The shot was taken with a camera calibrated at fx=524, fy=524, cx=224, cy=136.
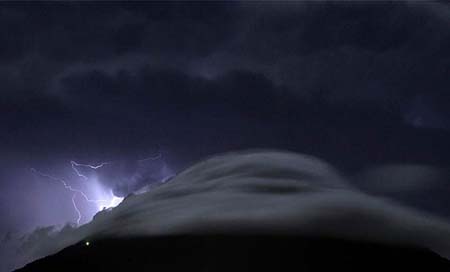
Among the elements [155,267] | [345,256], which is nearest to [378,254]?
[345,256]

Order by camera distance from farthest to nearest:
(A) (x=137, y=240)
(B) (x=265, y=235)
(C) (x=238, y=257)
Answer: (A) (x=137, y=240) → (B) (x=265, y=235) → (C) (x=238, y=257)

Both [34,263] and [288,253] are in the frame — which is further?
[34,263]

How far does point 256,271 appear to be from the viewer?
86.9m

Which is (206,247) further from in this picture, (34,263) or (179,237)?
(34,263)

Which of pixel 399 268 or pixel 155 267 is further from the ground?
pixel 155 267

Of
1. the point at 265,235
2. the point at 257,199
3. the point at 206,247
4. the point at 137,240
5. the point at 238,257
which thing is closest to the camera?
the point at 257,199

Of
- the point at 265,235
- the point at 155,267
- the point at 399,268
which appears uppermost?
the point at 265,235

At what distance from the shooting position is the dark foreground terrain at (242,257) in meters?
92.0

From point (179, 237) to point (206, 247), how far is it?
26.7 metres

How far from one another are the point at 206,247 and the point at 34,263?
46954 mm

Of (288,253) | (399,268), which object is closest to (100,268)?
(288,253)

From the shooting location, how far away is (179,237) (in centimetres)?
12462

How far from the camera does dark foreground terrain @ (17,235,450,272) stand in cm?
9200

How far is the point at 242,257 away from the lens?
302 feet
